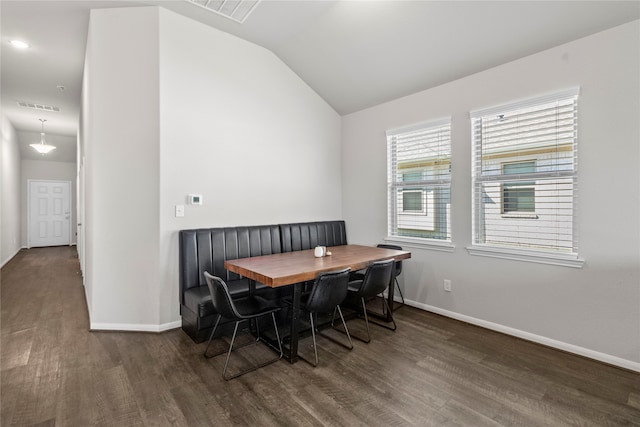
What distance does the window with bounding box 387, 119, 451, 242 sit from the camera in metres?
3.67

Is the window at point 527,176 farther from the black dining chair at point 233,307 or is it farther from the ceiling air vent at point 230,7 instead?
the ceiling air vent at point 230,7

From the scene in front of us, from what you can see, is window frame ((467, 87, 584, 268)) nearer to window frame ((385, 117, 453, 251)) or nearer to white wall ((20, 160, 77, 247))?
window frame ((385, 117, 453, 251))

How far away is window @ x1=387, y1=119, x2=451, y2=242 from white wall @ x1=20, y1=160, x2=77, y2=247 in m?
9.92

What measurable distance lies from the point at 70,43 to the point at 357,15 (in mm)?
3464

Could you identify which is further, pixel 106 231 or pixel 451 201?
pixel 451 201

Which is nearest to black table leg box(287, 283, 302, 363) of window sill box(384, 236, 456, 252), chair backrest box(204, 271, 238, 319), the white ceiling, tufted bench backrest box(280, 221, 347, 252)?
chair backrest box(204, 271, 238, 319)

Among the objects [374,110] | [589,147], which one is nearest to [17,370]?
[374,110]

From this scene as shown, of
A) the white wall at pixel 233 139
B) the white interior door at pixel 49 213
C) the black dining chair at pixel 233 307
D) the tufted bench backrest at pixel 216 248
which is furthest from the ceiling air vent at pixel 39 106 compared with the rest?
the black dining chair at pixel 233 307

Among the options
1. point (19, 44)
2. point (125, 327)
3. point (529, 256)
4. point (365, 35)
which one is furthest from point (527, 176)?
point (19, 44)

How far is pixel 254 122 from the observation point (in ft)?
12.8

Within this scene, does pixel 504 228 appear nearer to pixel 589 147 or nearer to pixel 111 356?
pixel 589 147

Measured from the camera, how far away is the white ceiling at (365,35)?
2.63 metres

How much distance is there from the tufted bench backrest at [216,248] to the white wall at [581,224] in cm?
204

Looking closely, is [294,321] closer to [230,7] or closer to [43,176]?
[230,7]
